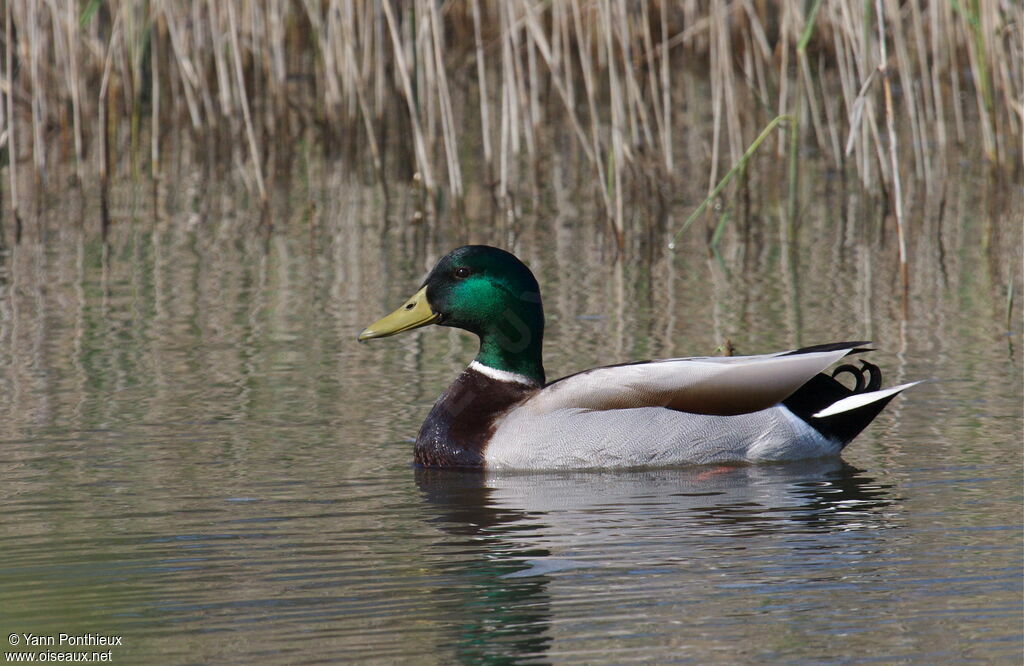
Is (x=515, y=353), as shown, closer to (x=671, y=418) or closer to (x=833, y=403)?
(x=671, y=418)

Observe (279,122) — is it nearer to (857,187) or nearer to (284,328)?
(857,187)

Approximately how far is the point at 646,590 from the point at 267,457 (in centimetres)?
205

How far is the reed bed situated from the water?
2.47 feet

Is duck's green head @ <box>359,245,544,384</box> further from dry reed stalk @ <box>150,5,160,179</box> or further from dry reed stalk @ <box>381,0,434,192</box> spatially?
dry reed stalk @ <box>150,5,160,179</box>

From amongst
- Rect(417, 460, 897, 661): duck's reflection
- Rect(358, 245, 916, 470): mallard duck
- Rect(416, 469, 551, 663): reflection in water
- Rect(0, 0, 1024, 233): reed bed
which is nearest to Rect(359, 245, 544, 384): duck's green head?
Rect(358, 245, 916, 470): mallard duck

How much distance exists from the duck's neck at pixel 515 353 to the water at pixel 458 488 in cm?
41

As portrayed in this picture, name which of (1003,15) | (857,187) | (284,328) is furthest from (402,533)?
(857,187)

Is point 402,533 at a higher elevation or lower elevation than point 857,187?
lower

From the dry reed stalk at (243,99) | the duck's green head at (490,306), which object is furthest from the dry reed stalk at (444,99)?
the duck's green head at (490,306)

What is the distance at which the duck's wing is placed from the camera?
19.3ft

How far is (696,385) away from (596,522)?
1033 mm

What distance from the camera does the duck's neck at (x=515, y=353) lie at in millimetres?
6266

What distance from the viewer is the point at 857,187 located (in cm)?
1211

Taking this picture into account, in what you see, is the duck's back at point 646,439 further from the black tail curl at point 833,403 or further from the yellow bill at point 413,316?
the yellow bill at point 413,316
